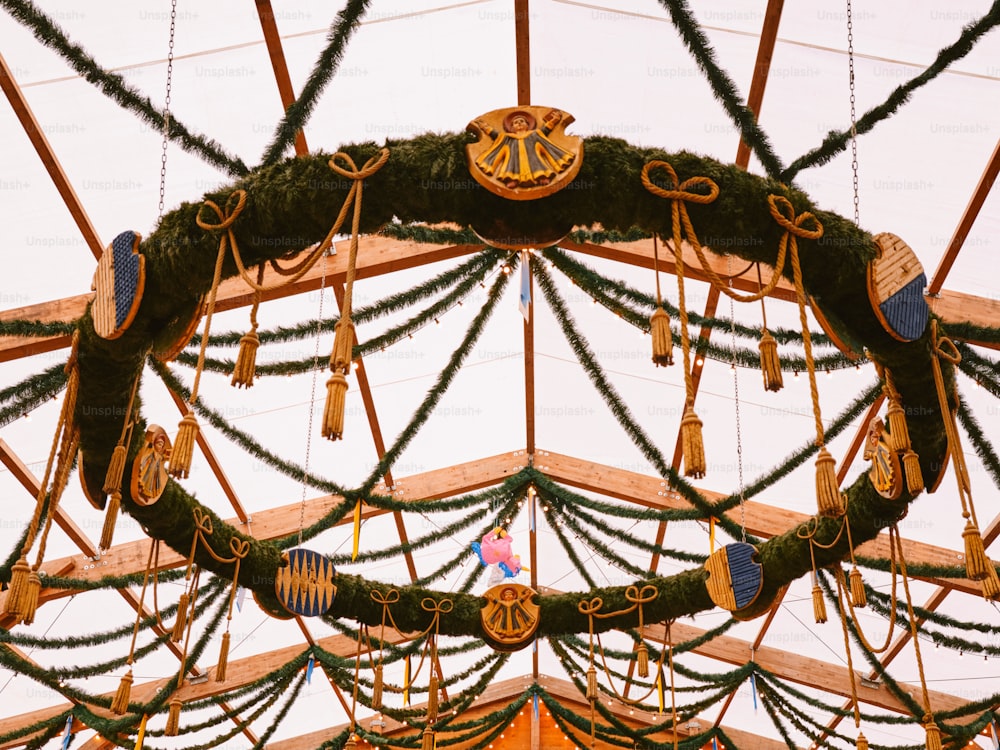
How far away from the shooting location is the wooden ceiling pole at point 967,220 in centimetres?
564

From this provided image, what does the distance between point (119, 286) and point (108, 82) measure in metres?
1.38

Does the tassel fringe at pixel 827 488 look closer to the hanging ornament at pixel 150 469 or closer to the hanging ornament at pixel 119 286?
the hanging ornament at pixel 119 286

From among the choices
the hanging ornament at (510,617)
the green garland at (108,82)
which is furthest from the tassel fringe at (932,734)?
the green garland at (108,82)

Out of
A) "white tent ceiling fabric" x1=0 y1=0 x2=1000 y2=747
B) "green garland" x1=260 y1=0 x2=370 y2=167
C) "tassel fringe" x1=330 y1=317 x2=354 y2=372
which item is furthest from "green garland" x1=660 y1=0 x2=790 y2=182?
"tassel fringe" x1=330 y1=317 x2=354 y2=372

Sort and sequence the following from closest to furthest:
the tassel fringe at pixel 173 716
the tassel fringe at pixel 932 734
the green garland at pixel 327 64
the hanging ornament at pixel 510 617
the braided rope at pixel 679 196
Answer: the braided rope at pixel 679 196
the green garland at pixel 327 64
the tassel fringe at pixel 932 734
the tassel fringe at pixel 173 716
the hanging ornament at pixel 510 617

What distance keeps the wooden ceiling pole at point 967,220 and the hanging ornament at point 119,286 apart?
4.69 metres

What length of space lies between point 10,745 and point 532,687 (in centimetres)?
623

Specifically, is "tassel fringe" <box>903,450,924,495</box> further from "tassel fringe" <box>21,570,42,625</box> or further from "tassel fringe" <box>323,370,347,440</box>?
"tassel fringe" <box>21,570,42,625</box>

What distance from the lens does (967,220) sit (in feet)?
19.3

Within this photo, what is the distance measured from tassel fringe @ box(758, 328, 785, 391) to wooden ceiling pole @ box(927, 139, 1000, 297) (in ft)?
9.16

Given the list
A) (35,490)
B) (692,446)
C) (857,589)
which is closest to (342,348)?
(692,446)

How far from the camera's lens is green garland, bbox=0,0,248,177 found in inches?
177

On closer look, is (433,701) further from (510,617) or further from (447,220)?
(447,220)

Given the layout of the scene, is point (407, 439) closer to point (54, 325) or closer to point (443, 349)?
point (443, 349)
